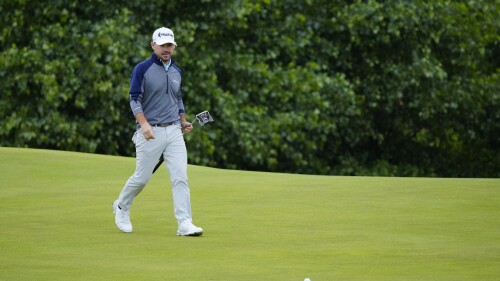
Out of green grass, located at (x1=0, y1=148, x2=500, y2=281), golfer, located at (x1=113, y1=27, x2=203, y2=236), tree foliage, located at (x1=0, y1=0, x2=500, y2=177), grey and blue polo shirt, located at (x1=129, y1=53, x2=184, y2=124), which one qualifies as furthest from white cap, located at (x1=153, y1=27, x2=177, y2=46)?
tree foliage, located at (x1=0, y1=0, x2=500, y2=177)

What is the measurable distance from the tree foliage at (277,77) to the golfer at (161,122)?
1439cm

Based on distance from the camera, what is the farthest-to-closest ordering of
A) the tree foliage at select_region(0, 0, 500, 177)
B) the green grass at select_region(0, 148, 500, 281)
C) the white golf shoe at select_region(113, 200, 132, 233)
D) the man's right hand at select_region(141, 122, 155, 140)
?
the tree foliage at select_region(0, 0, 500, 177), the white golf shoe at select_region(113, 200, 132, 233), the man's right hand at select_region(141, 122, 155, 140), the green grass at select_region(0, 148, 500, 281)

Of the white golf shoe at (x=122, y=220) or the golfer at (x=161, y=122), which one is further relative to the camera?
the white golf shoe at (x=122, y=220)

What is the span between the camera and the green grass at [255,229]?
8.63m

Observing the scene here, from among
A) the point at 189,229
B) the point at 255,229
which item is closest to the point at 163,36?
the point at 189,229

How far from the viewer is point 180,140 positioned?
34.8 ft

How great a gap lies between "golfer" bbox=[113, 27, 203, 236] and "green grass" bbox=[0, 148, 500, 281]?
419mm

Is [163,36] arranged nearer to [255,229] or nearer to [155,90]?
[155,90]

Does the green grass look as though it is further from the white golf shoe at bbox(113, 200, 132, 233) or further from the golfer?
the golfer

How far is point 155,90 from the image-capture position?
34.5ft

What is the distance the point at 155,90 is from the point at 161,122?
299mm

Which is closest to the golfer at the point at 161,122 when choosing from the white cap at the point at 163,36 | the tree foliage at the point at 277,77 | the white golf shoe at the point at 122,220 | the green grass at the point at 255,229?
the white cap at the point at 163,36

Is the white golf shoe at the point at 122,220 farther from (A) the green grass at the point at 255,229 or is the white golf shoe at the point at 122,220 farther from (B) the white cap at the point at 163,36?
(B) the white cap at the point at 163,36

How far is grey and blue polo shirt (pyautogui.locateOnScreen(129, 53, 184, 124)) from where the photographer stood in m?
10.5
